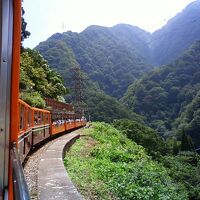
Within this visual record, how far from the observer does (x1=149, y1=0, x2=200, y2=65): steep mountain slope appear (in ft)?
493

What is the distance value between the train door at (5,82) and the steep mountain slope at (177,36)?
145 m

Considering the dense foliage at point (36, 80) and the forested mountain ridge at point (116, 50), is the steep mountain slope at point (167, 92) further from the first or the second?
the dense foliage at point (36, 80)

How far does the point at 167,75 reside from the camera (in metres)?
94.6

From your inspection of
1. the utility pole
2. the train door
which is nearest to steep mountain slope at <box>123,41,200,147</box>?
the utility pole

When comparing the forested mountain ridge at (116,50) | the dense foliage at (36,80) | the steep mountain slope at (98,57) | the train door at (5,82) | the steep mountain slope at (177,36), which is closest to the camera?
the train door at (5,82)

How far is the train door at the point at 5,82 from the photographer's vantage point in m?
1.92

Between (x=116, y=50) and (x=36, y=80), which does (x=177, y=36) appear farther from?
(x=36, y=80)

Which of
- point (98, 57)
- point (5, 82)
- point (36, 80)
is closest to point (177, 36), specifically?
point (98, 57)

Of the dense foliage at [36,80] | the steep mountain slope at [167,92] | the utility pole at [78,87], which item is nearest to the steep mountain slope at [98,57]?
the steep mountain slope at [167,92]

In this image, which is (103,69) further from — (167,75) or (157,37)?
(157,37)

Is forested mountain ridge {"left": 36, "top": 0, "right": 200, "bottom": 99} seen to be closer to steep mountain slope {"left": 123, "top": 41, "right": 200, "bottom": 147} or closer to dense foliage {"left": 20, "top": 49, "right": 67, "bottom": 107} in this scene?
steep mountain slope {"left": 123, "top": 41, "right": 200, "bottom": 147}

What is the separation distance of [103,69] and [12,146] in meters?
119

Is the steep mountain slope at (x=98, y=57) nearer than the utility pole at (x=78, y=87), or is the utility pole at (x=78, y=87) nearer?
the utility pole at (x=78, y=87)

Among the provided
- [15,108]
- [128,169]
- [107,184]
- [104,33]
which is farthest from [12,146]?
[104,33]
